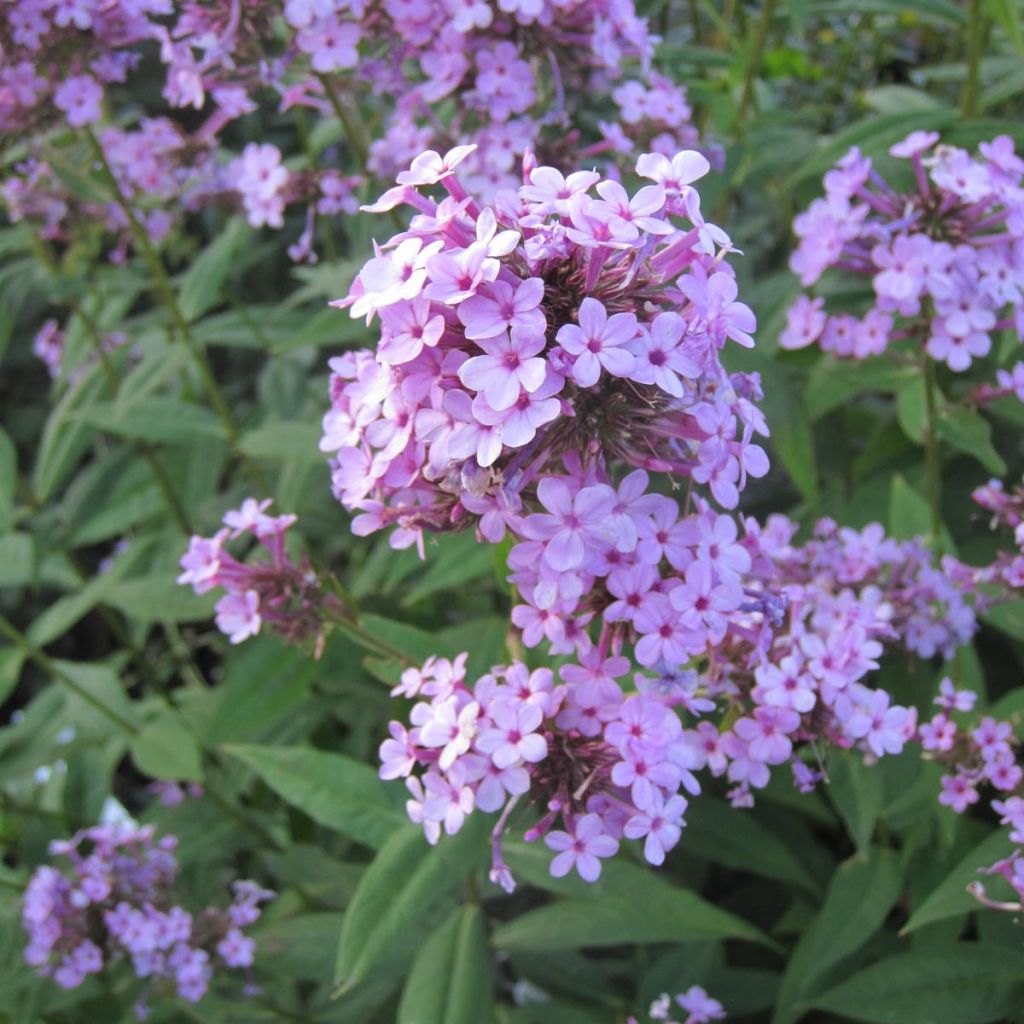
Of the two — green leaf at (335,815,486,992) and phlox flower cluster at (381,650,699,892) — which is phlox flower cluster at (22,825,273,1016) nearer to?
green leaf at (335,815,486,992)

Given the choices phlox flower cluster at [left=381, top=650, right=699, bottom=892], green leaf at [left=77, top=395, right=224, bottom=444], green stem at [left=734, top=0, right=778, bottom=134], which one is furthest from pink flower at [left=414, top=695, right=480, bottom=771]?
green stem at [left=734, top=0, right=778, bottom=134]

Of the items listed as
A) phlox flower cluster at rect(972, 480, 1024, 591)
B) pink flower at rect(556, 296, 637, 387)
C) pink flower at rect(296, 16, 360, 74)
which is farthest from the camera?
pink flower at rect(296, 16, 360, 74)

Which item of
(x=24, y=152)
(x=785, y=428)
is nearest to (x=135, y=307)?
(x=24, y=152)

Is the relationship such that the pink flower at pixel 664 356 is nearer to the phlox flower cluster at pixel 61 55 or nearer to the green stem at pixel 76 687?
the phlox flower cluster at pixel 61 55

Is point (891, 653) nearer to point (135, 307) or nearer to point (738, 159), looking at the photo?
point (738, 159)

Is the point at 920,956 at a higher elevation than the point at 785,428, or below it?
below

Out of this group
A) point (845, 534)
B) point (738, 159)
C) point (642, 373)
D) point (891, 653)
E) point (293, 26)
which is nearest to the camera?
point (642, 373)

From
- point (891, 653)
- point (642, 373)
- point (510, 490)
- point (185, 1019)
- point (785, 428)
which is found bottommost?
point (185, 1019)

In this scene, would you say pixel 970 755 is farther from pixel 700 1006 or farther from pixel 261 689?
pixel 261 689
